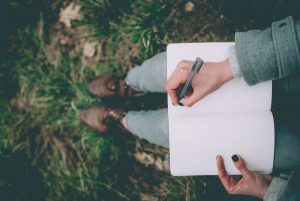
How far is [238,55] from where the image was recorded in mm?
1078

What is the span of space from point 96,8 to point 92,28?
120 millimetres

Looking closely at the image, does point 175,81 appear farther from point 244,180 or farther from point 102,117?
point 102,117

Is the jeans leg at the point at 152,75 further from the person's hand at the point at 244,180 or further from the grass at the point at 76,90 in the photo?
the person's hand at the point at 244,180

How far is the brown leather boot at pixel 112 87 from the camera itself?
1.85 meters

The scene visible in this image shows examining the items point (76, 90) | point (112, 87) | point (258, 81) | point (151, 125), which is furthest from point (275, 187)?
point (76, 90)

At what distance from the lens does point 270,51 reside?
1.03 m

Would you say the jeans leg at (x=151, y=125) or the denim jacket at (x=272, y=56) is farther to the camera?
the jeans leg at (x=151, y=125)

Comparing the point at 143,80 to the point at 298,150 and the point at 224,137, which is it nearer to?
the point at 224,137

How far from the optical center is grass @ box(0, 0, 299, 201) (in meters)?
1.86

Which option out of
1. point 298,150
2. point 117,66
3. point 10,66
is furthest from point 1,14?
point 298,150

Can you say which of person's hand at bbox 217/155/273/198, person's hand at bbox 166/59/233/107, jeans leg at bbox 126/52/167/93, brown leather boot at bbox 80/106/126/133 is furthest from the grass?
person's hand at bbox 166/59/233/107

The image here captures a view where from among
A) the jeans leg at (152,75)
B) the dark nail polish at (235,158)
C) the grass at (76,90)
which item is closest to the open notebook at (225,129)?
the dark nail polish at (235,158)

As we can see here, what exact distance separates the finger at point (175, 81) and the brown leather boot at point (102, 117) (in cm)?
73

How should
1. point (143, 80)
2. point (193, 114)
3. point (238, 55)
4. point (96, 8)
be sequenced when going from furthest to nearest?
point (96, 8), point (143, 80), point (193, 114), point (238, 55)
